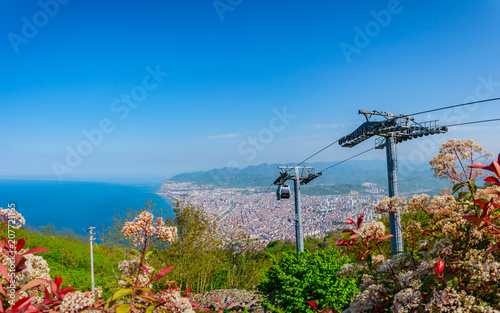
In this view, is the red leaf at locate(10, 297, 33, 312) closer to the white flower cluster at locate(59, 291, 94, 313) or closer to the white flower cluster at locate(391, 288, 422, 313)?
the white flower cluster at locate(59, 291, 94, 313)

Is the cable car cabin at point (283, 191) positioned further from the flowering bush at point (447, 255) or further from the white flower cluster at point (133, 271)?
the white flower cluster at point (133, 271)

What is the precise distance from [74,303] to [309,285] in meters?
3.67

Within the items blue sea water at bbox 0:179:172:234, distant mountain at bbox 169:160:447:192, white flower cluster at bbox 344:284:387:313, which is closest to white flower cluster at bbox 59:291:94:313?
white flower cluster at bbox 344:284:387:313

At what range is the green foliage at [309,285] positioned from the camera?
3.98 m

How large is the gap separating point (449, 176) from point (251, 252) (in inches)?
321

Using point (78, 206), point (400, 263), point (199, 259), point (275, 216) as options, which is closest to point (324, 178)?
point (275, 216)

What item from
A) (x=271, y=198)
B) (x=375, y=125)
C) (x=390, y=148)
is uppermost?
(x=375, y=125)

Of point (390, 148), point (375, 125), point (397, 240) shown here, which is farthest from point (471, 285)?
point (375, 125)

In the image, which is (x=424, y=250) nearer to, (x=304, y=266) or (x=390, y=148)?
(x=304, y=266)

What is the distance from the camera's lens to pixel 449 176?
6.96 ft

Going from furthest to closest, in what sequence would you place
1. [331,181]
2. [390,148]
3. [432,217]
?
[331,181], [390,148], [432,217]

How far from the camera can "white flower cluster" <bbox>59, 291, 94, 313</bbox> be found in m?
1.14

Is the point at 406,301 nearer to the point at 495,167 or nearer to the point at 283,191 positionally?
the point at 495,167

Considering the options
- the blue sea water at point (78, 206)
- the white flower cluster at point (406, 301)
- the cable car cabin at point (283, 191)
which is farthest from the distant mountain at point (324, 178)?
the white flower cluster at point (406, 301)
